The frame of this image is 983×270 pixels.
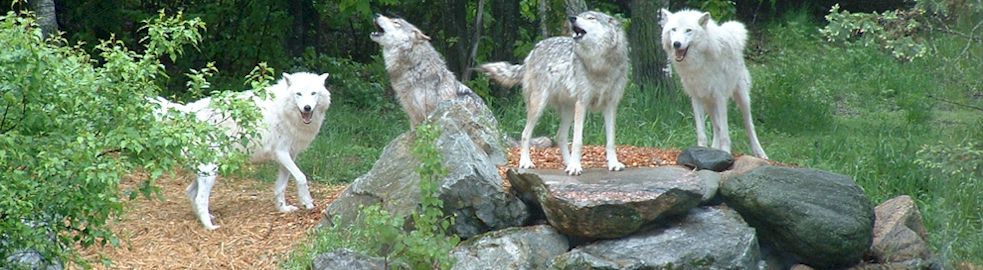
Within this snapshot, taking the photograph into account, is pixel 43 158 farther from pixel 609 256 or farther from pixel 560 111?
pixel 560 111

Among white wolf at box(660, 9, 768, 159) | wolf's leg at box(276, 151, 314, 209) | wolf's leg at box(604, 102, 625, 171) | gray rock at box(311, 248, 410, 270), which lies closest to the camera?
gray rock at box(311, 248, 410, 270)

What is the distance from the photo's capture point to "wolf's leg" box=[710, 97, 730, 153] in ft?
30.2

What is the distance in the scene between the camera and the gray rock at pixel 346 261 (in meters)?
6.96

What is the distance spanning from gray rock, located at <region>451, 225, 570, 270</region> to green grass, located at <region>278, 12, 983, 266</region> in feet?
8.10

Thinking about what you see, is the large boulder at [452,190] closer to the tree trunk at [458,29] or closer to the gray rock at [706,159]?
the gray rock at [706,159]

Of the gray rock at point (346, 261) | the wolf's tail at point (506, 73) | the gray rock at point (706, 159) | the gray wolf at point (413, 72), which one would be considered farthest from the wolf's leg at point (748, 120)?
the gray rock at point (346, 261)

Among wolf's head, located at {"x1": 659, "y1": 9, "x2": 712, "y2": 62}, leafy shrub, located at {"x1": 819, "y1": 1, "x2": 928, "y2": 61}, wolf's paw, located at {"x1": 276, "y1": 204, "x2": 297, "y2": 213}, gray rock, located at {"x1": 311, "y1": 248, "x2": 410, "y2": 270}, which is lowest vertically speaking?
wolf's paw, located at {"x1": 276, "y1": 204, "x2": 297, "y2": 213}

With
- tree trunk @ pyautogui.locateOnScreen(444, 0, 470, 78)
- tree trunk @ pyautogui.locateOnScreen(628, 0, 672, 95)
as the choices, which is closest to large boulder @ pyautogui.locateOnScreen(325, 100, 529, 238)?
tree trunk @ pyautogui.locateOnScreen(628, 0, 672, 95)

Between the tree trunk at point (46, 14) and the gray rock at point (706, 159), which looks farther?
the tree trunk at point (46, 14)

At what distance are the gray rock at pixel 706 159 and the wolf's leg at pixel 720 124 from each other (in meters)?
0.62

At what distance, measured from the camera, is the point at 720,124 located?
30.4ft

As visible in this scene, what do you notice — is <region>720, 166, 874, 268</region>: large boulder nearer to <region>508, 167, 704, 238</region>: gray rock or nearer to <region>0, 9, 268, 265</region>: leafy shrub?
<region>508, 167, 704, 238</region>: gray rock

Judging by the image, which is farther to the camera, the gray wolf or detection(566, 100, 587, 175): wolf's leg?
the gray wolf

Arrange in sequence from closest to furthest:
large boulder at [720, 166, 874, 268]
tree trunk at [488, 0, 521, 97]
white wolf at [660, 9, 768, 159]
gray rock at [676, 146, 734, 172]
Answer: large boulder at [720, 166, 874, 268]
gray rock at [676, 146, 734, 172]
white wolf at [660, 9, 768, 159]
tree trunk at [488, 0, 521, 97]
